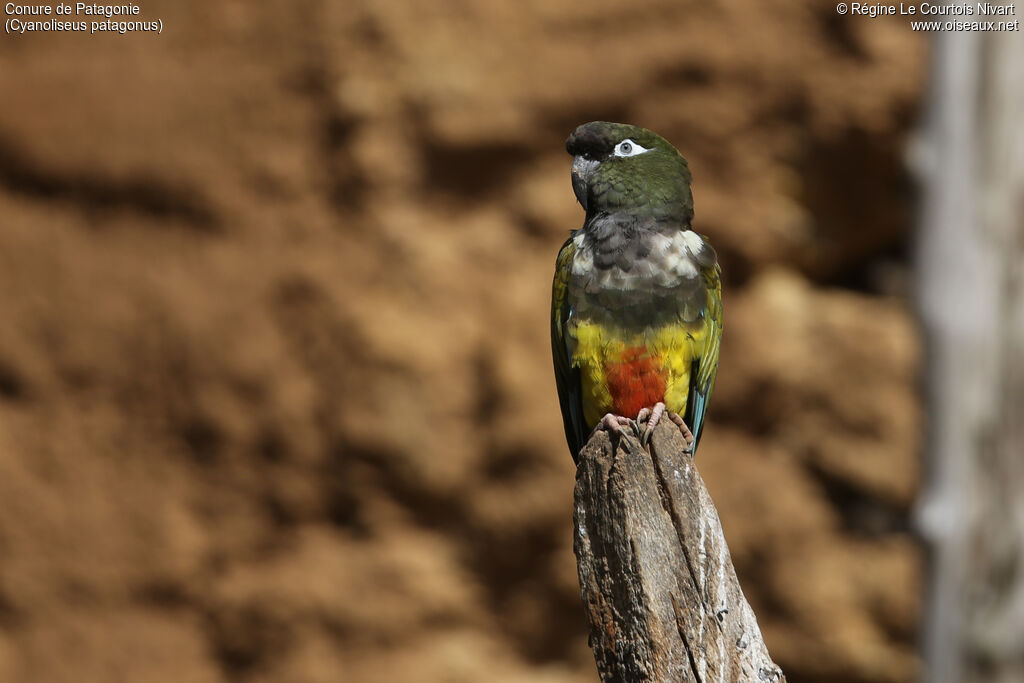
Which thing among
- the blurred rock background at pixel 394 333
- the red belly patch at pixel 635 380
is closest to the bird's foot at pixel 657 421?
the red belly patch at pixel 635 380

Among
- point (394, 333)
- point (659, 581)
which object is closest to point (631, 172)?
point (659, 581)

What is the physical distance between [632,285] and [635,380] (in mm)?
370

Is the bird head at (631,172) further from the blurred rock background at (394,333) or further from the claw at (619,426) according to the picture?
the blurred rock background at (394,333)

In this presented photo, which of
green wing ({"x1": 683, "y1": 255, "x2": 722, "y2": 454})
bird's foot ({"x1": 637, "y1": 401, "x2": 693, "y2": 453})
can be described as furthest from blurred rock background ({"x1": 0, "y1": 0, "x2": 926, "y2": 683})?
bird's foot ({"x1": 637, "y1": 401, "x2": 693, "y2": 453})

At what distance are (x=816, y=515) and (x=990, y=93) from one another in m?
4.03

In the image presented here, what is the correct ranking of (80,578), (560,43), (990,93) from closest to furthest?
(990,93) < (560,43) < (80,578)

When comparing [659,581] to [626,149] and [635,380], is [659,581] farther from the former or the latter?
[626,149]

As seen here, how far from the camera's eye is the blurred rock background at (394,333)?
26.3 ft

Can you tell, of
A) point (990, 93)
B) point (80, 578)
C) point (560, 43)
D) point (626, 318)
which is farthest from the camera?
point (80, 578)

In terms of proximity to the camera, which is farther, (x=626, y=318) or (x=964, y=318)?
(x=964, y=318)

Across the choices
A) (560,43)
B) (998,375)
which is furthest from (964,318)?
(560,43)

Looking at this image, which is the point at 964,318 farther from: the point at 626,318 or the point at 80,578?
the point at 80,578

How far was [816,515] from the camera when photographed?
8359 mm

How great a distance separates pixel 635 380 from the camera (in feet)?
14.6
